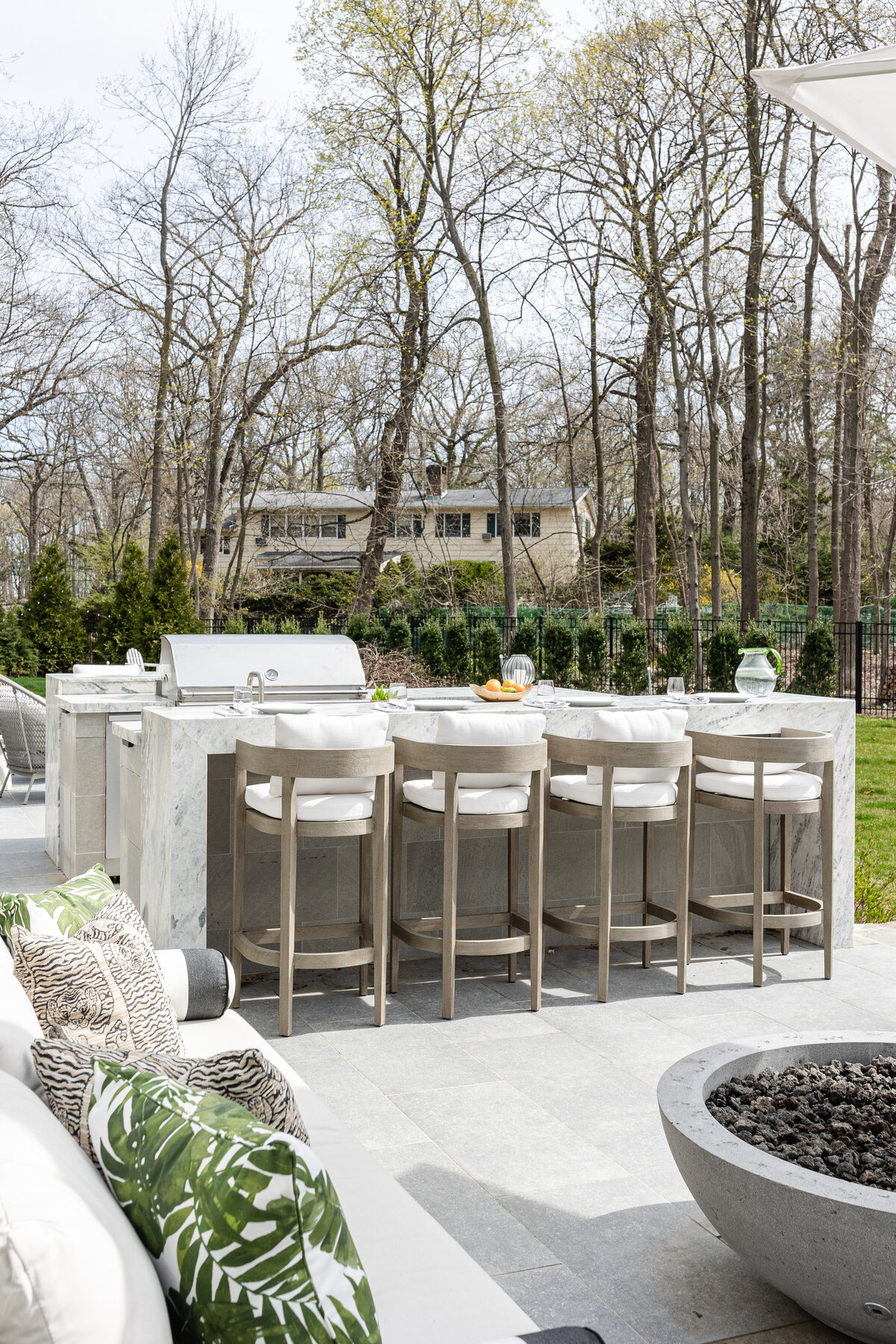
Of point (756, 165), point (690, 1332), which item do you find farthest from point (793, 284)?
point (690, 1332)

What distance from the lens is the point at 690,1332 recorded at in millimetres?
2217

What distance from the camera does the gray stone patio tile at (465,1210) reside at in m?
2.48

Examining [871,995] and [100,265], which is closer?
[871,995]

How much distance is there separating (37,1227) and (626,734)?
140 inches

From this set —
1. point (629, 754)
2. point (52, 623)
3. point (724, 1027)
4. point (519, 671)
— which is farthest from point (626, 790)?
point (52, 623)

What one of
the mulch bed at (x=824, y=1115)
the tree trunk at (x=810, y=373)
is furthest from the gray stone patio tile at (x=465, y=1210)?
the tree trunk at (x=810, y=373)

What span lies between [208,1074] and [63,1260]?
1.70 ft

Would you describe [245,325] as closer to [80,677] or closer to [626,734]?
[80,677]

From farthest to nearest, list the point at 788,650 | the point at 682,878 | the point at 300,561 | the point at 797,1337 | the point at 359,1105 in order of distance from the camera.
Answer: the point at 300,561 < the point at 788,650 < the point at 682,878 < the point at 359,1105 < the point at 797,1337

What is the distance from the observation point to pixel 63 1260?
3.15 feet

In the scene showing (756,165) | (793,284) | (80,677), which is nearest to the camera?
(80,677)

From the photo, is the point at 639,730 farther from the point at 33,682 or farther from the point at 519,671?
the point at 33,682

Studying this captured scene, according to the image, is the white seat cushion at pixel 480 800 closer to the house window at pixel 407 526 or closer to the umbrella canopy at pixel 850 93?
the umbrella canopy at pixel 850 93

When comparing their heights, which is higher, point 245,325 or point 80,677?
point 245,325
